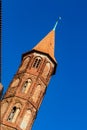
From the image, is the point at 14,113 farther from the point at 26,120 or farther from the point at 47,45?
the point at 47,45

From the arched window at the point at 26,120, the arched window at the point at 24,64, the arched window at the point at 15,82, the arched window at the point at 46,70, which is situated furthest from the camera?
the arched window at the point at 24,64

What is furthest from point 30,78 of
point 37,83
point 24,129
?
point 24,129

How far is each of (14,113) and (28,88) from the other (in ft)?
9.95

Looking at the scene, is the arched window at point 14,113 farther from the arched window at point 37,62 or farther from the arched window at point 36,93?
the arched window at point 37,62

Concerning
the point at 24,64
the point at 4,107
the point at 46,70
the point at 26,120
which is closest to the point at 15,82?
the point at 24,64

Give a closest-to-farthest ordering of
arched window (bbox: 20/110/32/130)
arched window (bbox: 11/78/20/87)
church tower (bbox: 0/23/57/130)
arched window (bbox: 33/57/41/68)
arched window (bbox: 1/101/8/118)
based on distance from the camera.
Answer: arched window (bbox: 20/110/32/130), church tower (bbox: 0/23/57/130), arched window (bbox: 1/101/8/118), arched window (bbox: 11/78/20/87), arched window (bbox: 33/57/41/68)

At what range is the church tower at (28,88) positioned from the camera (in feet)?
98.3

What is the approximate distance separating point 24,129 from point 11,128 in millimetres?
1261

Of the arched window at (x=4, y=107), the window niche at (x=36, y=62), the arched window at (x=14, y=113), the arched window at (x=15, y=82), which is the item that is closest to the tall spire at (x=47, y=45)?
the window niche at (x=36, y=62)

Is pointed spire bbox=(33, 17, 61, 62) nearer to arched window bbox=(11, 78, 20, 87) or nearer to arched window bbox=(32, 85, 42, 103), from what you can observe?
arched window bbox=(32, 85, 42, 103)

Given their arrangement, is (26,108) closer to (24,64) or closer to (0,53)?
(24,64)

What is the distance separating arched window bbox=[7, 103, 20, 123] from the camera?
29.8m

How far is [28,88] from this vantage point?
32219 mm

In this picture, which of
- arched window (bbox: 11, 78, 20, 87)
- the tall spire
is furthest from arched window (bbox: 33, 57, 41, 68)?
arched window (bbox: 11, 78, 20, 87)
